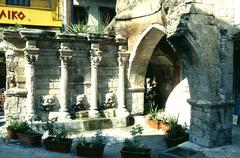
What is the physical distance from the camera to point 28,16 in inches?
802

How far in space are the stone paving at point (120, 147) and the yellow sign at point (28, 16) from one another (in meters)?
10.5

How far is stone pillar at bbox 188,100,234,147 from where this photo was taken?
8.24 metres

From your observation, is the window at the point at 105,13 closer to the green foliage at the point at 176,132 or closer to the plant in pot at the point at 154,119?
the plant in pot at the point at 154,119

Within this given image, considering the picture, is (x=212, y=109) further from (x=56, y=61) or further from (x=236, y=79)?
(x=56, y=61)

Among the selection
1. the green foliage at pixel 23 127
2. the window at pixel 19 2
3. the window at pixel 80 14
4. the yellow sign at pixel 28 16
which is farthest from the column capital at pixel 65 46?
the window at pixel 80 14

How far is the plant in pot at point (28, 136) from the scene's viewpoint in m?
10.1

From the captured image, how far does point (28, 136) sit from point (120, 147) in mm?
2596

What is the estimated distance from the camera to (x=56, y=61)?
1223 centimetres

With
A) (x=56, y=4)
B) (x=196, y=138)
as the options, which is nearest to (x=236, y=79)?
(x=196, y=138)

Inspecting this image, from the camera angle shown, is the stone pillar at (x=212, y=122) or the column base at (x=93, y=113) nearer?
the stone pillar at (x=212, y=122)

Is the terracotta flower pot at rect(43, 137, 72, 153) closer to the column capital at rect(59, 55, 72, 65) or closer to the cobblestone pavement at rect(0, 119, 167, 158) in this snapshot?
the cobblestone pavement at rect(0, 119, 167, 158)

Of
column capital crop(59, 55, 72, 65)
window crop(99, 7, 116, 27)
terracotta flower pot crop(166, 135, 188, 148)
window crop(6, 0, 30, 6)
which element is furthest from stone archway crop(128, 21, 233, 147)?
window crop(99, 7, 116, 27)

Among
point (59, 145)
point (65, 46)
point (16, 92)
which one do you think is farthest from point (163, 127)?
point (16, 92)

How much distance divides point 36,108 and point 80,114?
1.53 metres
